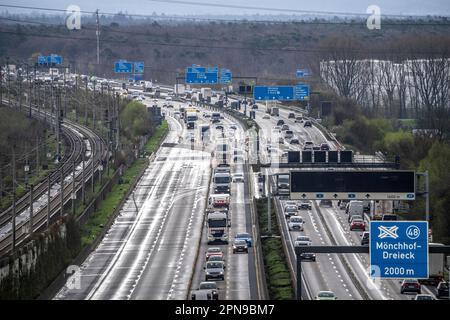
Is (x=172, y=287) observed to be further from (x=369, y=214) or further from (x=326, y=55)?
(x=326, y=55)

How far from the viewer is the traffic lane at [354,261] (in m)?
26.1

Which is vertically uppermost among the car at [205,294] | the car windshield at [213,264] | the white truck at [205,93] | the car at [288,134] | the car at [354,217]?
the white truck at [205,93]

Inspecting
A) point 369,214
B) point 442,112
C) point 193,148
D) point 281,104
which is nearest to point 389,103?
point 281,104

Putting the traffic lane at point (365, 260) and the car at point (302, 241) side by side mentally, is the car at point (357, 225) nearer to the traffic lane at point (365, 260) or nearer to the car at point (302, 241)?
the traffic lane at point (365, 260)

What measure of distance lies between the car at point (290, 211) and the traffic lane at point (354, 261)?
110 centimetres

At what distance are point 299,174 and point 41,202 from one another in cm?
1392

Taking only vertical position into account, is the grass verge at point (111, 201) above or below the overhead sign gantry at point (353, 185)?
below

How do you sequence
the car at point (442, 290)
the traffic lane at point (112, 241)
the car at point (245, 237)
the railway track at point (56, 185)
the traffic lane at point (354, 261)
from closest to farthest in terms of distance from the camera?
the car at point (442, 290), the traffic lane at point (112, 241), the traffic lane at point (354, 261), the car at point (245, 237), the railway track at point (56, 185)

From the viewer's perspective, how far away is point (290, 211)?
135 feet

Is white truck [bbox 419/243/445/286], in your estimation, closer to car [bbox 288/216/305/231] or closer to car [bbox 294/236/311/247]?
car [bbox 294/236/311/247]

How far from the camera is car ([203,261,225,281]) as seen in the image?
1089 inches

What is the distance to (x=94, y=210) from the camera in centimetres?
4062

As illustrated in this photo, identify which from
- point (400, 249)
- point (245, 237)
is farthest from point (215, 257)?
point (400, 249)

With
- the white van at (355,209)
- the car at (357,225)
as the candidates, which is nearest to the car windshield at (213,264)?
the car at (357,225)
